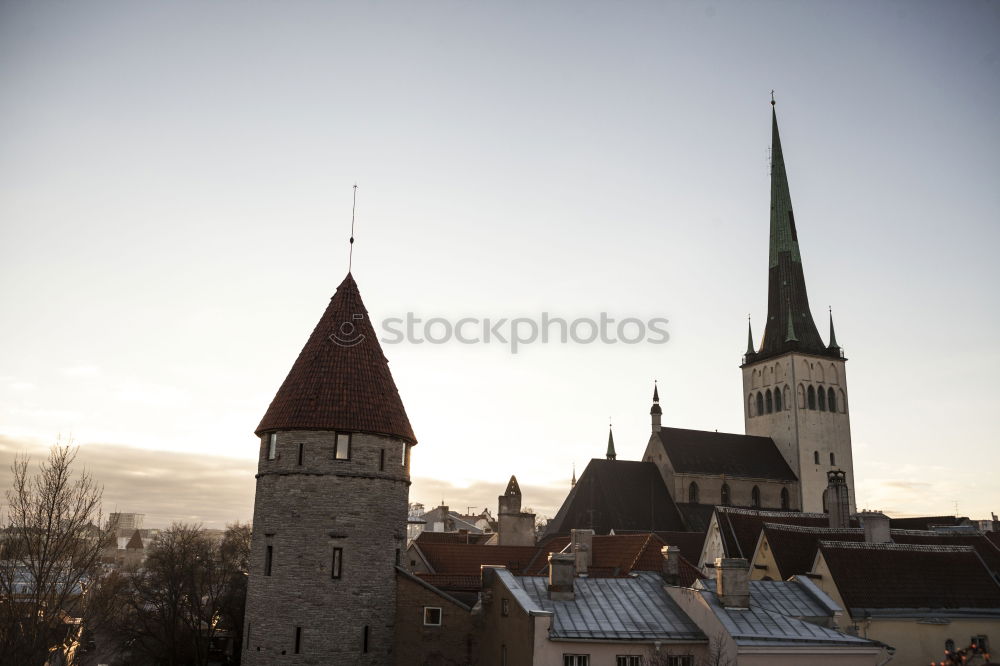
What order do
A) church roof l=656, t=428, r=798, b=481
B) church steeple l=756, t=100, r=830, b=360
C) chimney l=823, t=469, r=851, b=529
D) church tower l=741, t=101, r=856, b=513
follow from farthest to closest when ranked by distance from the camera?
church steeple l=756, t=100, r=830, b=360 < church tower l=741, t=101, r=856, b=513 < church roof l=656, t=428, r=798, b=481 < chimney l=823, t=469, r=851, b=529

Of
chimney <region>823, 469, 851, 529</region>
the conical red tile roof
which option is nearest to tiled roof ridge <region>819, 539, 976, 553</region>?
chimney <region>823, 469, 851, 529</region>

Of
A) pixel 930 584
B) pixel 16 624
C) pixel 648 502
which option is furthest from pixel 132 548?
pixel 930 584

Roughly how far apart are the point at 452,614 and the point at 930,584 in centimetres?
1881

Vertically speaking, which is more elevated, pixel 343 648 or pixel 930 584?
pixel 930 584

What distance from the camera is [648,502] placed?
70750 mm

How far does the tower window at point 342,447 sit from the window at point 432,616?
656cm

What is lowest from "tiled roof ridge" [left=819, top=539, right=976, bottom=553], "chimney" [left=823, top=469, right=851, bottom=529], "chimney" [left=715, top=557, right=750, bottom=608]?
"chimney" [left=715, top=557, right=750, bottom=608]

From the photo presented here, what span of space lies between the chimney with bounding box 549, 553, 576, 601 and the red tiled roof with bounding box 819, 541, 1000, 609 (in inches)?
424

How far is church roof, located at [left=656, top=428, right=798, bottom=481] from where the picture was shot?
75.8m

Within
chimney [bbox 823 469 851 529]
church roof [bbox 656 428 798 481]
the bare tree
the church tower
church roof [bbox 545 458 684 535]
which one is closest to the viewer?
the bare tree

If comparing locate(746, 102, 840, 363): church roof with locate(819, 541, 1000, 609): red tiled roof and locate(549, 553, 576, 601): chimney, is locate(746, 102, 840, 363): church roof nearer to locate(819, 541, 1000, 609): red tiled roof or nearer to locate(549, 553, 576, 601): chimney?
locate(819, 541, 1000, 609): red tiled roof

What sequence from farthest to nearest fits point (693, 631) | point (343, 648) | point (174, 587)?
point (174, 587), point (343, 648), point (693, 631)

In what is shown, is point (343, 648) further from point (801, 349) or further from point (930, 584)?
point (801, 349)

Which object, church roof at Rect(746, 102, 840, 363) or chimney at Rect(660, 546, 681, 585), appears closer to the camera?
chimney at Rect(660, 546, 681, 585)
